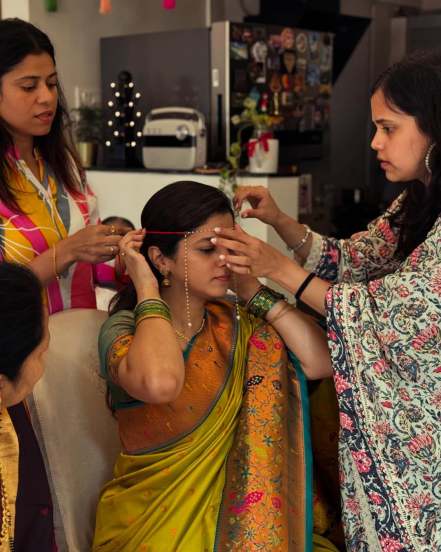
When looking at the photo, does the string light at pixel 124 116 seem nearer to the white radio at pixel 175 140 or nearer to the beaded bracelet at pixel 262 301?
the white radio at pixel 175 140

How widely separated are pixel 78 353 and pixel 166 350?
0.32m

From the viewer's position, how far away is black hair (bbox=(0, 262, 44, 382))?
118 cm

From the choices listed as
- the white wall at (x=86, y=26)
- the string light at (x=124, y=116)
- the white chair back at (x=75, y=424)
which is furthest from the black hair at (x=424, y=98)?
the white wall at (x=86, y=26)

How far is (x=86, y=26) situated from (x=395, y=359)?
320cm

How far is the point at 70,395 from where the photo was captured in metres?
1.72

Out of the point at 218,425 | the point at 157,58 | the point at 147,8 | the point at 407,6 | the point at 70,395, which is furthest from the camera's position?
the point at 407,6

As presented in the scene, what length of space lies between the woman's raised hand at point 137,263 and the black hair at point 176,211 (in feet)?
0.16

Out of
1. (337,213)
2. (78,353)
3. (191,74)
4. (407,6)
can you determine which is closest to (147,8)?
(191,74)

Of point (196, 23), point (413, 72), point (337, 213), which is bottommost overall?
point (337, 213)

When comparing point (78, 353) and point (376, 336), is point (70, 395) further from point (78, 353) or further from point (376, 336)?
point (376, 336)

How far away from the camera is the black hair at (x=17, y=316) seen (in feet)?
3.86

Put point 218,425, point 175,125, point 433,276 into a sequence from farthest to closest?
point 175,125
point 218,425
point 433,276

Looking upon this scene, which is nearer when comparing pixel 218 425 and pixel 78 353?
pixel 218 425

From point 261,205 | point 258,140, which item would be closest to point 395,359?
point 261,205
